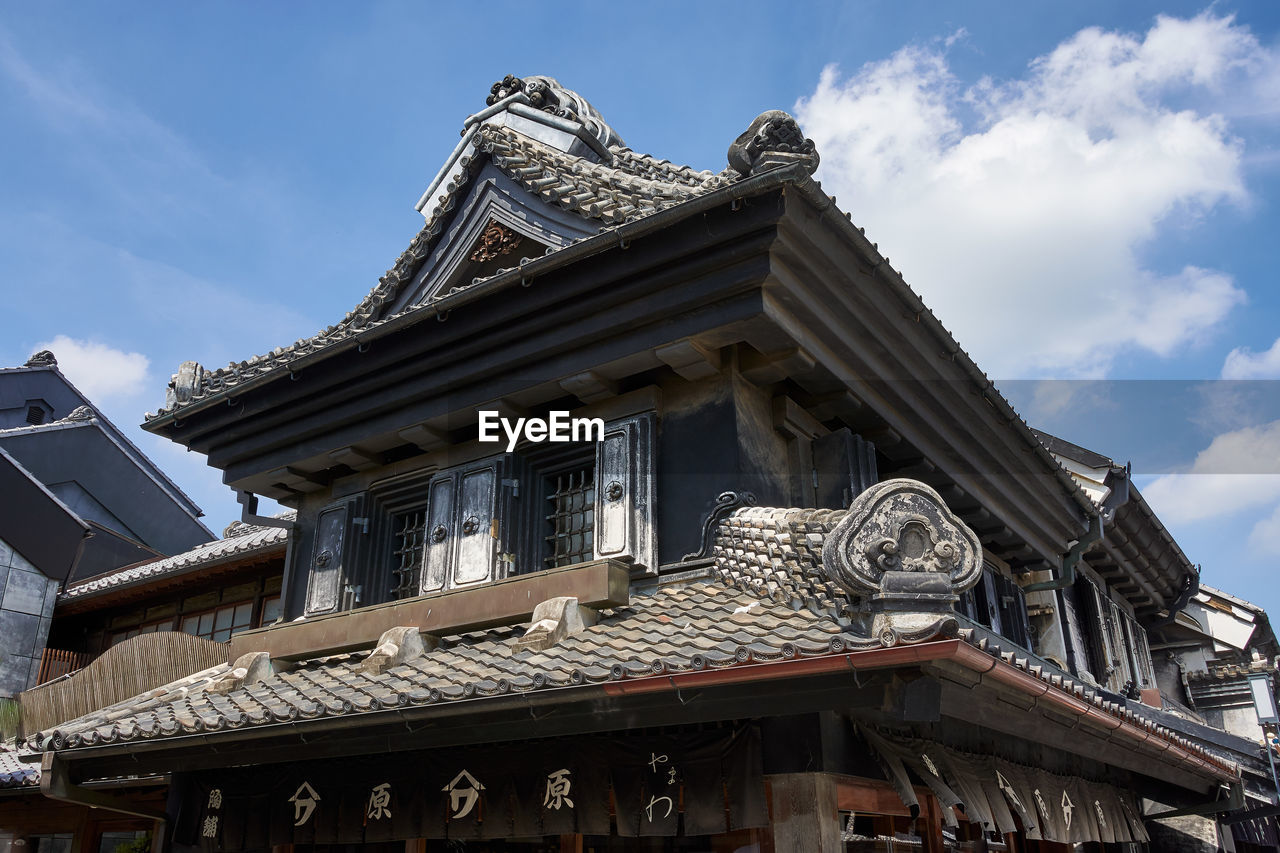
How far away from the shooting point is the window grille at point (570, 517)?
9.31 metres

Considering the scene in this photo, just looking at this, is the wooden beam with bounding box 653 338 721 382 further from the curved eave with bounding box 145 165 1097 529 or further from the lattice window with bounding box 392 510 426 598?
the lattice window with bounding box 392 510 426 598

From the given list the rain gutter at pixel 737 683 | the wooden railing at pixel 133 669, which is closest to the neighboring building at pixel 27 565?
the wooden railing at pixel 133 669

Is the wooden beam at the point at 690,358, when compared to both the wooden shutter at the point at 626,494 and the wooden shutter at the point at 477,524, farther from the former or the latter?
the wooden shutter at the point at 477,524

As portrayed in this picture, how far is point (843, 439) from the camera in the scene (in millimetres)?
9383

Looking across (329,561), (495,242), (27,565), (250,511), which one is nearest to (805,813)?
(329,561)

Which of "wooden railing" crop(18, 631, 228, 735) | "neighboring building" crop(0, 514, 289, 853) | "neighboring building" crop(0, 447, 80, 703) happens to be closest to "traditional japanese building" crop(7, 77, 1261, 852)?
"neighboring building" crop(0, 514, 289, 853)

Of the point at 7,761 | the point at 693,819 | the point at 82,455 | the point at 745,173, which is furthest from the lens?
the point at 82,455

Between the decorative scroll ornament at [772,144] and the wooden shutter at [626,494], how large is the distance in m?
2.57

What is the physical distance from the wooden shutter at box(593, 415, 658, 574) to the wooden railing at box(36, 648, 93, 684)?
49.2ft

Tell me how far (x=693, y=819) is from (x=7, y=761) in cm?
1232

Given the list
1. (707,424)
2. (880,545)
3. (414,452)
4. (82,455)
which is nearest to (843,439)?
(707,424)

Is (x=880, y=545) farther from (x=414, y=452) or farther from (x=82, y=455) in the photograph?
(x=82, y=455)

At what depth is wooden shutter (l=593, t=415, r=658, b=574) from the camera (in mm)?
8266

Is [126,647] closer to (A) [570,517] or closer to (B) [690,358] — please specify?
(A) [570,517]
